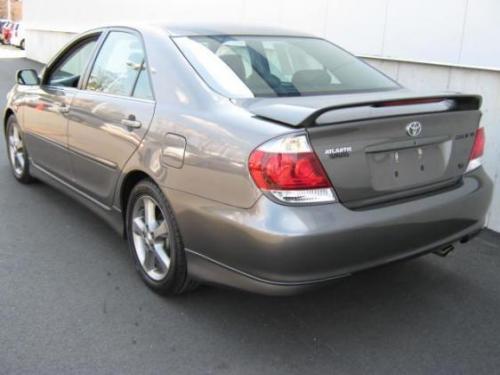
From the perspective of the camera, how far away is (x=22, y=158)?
5551mm

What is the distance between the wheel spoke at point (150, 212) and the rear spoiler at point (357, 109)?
0.95 meters

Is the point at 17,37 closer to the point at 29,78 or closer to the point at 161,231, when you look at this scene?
the point at 29,78

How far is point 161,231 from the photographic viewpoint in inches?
132

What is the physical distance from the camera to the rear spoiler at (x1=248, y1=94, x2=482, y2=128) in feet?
8.54

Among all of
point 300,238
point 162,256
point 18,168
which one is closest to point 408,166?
point 300,238

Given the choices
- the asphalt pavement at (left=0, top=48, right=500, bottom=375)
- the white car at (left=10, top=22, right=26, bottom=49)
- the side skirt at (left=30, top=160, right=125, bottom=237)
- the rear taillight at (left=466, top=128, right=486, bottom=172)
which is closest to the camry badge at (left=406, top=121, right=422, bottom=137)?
the rear taillight at (left=466, top=128, right=486, bottom=172)

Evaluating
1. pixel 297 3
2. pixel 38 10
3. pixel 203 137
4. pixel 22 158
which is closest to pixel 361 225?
pixel 203 137

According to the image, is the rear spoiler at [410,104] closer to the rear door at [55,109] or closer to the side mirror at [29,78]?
the rear door at [55,109]

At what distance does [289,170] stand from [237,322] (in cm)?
107

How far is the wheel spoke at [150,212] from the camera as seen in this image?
134 inches

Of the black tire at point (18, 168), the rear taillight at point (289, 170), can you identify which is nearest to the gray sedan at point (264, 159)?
the rear taillight at point (289, 170)

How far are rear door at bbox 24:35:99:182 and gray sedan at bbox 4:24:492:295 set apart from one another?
0.26 meters

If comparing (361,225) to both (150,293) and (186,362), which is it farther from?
(150,293)

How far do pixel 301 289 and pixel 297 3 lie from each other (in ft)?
17.2
